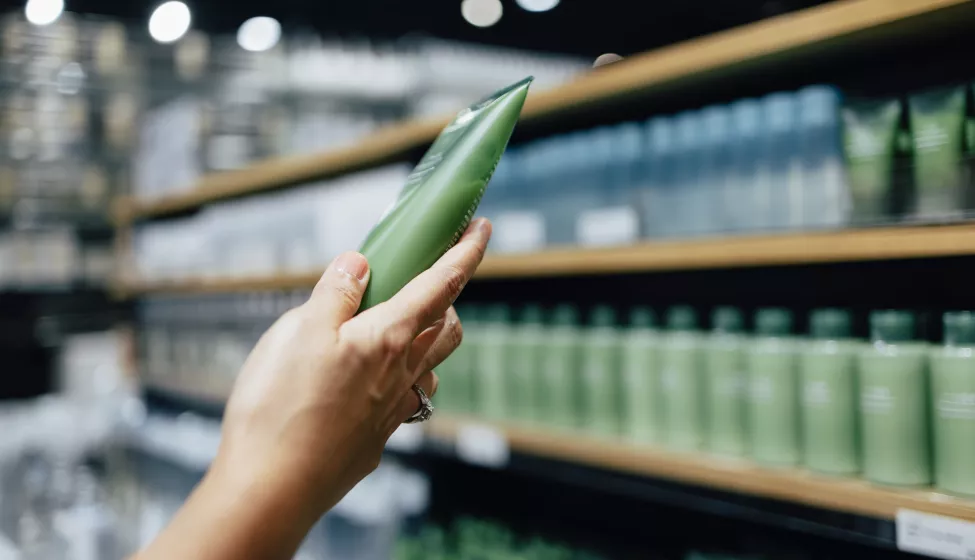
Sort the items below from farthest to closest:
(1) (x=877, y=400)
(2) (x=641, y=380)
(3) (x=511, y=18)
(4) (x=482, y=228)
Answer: (3) (x=511, y=18)
(2) (x=641, y=380)
(1) (x=877, y=400)
(4) (x=482, y=228)

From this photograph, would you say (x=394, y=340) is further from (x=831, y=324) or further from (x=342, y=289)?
(x=831, y=324)

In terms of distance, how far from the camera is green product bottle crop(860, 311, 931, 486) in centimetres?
113

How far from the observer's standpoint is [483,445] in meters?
1.75

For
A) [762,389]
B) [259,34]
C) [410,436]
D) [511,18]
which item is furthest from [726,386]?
[259,34]

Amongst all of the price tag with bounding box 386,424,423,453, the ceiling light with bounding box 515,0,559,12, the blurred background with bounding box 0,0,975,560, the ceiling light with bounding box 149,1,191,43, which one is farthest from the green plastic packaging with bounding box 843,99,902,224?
the ceiling light with bounding box 149,1,191,43

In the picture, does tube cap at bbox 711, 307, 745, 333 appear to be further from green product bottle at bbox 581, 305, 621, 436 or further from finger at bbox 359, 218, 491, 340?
finger at bbox 359, 218, 491, 340

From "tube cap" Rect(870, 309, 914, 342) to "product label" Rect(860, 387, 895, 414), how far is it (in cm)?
8

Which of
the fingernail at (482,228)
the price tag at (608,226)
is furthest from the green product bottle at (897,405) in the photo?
the fingernail at (482,228)

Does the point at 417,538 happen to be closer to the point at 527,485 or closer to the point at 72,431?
the point at 527,485

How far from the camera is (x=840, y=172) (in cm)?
124

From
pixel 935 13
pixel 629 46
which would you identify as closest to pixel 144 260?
pixel 629 46

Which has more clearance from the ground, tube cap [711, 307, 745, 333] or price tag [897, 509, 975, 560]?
tube cap [711, 307, 745, 333]

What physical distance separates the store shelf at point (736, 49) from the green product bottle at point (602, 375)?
0.46 meters

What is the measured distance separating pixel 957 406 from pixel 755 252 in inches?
14.4
